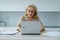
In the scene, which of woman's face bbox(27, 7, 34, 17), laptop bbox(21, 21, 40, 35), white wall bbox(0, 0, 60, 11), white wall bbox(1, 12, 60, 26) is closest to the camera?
laptop bbox(21, 21, 40, 35)

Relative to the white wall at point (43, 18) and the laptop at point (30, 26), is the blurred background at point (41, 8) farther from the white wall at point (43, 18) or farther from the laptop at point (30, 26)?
the laptop at point (30, 26)

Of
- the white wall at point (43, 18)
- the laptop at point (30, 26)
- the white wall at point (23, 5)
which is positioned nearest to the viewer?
the laptop at point (30, 26)

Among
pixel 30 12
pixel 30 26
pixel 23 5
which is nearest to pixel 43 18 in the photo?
pixel 23 5

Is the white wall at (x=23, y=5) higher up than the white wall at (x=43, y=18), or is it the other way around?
the white wall at (x=23, y=5)

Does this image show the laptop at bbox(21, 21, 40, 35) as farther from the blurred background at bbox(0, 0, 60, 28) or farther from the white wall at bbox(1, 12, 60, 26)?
the white wall at bbox(1, 12, 60, 26)

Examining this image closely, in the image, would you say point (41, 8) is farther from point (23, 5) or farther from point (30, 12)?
A: point (30, 12)

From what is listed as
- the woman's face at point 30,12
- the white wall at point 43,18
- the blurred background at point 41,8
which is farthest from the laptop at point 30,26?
the white wall at point 43,18

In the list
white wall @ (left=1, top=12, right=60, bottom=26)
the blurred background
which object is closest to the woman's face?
the blurred background

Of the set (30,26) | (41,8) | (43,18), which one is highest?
(41,8)

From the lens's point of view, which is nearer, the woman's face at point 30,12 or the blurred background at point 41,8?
the woman's face at point 30,12

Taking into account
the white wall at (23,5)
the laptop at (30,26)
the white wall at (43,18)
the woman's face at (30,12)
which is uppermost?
the white wall at (23,5)

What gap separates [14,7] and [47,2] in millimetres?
843

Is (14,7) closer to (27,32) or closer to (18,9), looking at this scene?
(18,9)

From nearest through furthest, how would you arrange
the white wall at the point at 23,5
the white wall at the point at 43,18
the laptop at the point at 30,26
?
the laptop at the point at 30,26 < the white wall at the point at 23,5 < the white wall at the point at 43,18
